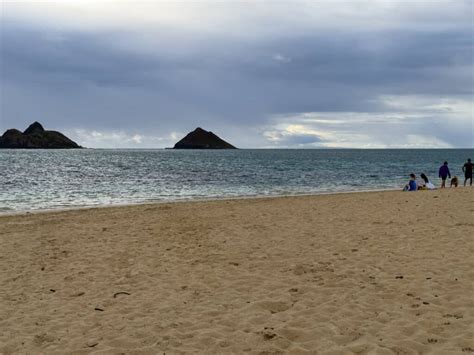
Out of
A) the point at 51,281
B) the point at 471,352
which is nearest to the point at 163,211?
the point at 51,281

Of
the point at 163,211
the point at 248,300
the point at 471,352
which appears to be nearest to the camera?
the point at 471,352

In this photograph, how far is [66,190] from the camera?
34.9 meters

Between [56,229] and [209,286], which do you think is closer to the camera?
[209,286]

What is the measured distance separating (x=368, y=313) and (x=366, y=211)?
38.4ft

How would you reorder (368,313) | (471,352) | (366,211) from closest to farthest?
(471,352) → (368,313) → (366,211)

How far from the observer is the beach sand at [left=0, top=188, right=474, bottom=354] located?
5820 millimetres

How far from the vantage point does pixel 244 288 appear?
8.00 metres

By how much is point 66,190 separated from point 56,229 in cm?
2086

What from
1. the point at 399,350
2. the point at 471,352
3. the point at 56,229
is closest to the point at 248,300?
the point at 399,350

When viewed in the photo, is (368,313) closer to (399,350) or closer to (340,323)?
(340,323)

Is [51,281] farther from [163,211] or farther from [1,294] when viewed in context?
[163,211]

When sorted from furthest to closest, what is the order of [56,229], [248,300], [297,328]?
1. [56,229]
2. [248,300]
3. [297,328]

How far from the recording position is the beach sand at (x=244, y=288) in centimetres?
582

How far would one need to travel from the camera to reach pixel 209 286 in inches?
323
